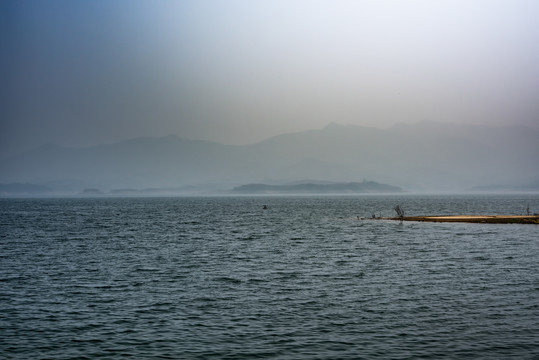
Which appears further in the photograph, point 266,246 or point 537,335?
point 266,246

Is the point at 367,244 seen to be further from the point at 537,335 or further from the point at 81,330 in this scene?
the point at 81,330

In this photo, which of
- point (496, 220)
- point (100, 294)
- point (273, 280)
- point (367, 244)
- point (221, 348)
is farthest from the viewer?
point (496, 220)

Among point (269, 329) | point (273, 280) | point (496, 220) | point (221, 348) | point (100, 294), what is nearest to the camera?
point (221, 348)

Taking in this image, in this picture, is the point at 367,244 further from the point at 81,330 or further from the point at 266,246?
the point at 81,330

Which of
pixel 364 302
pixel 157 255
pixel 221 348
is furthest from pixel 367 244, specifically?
pixel 221 348

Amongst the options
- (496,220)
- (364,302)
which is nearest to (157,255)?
(364,302)

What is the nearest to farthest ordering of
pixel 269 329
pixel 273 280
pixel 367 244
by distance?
pixel 269 329 → pixel 273 280 → pixel 367 244

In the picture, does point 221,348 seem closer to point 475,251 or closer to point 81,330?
point 81,330

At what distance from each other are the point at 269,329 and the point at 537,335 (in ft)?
47.1

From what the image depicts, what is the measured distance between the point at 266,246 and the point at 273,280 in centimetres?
2949

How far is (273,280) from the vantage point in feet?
150

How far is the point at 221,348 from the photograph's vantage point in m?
26.5

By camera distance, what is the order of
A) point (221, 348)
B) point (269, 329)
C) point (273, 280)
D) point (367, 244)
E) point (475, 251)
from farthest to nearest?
point (367, 244) → point (475, 251) → point (273, 280) → point (269, 329) → point (221, 348)

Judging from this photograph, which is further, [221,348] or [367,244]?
[367,244]
